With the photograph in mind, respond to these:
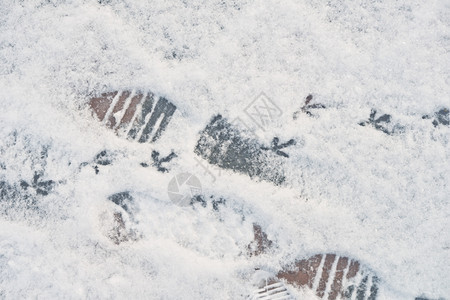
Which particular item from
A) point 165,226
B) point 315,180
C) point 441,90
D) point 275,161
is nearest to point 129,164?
point 165,226

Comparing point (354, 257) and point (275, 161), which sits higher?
point (275, 161)

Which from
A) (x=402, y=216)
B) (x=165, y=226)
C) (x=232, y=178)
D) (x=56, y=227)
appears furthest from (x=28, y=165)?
(x=402, y=216)

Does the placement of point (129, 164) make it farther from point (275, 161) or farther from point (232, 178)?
point (275, 161)

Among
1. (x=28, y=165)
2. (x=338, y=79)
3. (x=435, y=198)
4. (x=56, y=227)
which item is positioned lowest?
(x=56, y=227)

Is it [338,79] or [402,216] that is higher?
[338,79]

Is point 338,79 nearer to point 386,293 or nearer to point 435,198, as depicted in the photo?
point 435,198

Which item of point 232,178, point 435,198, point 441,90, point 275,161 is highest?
point 441,90
